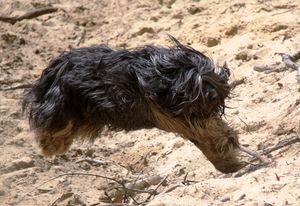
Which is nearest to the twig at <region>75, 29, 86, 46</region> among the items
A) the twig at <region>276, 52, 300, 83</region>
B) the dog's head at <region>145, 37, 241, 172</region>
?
the twig at <region>276, 52, 300, 83</region>

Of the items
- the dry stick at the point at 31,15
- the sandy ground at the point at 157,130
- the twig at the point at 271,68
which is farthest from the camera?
the dry stick at the point at 31,15

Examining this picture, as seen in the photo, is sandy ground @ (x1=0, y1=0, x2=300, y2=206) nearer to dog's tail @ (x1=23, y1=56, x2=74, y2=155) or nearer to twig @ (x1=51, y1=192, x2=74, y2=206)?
twig @ (x1=51, y1=192, x2=74, y2=206)

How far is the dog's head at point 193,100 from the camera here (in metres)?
3.75

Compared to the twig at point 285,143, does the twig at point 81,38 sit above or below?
below

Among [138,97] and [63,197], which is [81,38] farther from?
[138,97]

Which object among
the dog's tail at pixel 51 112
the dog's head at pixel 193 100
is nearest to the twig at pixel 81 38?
the dog's tail at pixel 51 112

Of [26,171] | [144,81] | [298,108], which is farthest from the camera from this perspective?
[26,171]

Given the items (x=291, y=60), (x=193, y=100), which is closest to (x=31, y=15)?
(x=291, y=60)

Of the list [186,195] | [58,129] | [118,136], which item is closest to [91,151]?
[118,136]

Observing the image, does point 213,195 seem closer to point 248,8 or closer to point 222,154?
point 222,154

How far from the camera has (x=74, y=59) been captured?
13.1 feet

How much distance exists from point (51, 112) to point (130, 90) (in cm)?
42

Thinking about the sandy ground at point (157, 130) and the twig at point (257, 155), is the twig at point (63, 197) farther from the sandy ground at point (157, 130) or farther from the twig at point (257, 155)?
the twig at point (257, 155)

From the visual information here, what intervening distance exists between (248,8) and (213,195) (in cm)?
343
